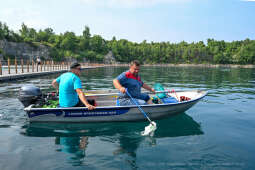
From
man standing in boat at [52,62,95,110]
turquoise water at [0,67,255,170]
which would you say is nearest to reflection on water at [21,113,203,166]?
turquoise water at [0,67,255,170]

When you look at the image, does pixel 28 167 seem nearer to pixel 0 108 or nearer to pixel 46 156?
pixel 46 156

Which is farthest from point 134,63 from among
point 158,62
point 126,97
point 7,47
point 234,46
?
point 234,46

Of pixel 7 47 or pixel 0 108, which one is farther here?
pixel 7 47

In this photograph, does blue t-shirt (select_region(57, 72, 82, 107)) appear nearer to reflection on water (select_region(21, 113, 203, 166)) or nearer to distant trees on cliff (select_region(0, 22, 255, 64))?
reflection on water (select_region(21, 113, 203, 166))

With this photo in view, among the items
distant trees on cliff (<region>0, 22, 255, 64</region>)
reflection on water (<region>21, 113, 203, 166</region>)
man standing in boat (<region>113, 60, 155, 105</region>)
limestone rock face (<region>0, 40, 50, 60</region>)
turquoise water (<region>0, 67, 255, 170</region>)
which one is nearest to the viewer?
turquoise water (<region>0, 67, 255, 170</region>)

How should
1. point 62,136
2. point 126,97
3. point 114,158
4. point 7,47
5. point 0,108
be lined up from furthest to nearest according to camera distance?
point 7,47, point 0,108, point 126,97, point 62,136, point 114,158

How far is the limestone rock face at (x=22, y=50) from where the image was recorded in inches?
2596

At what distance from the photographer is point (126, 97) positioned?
7.41 m

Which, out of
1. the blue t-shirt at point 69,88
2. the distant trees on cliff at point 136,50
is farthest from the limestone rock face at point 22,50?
the blue t-shirt at point 69,88

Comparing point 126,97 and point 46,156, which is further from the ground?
point 126,97

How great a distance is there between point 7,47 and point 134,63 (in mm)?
73581

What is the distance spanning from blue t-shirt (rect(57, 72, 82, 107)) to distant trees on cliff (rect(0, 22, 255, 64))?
90.2 meters

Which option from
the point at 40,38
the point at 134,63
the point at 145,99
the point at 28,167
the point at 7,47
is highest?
the point at 40,38

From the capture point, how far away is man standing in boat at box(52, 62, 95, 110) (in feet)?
20.4
